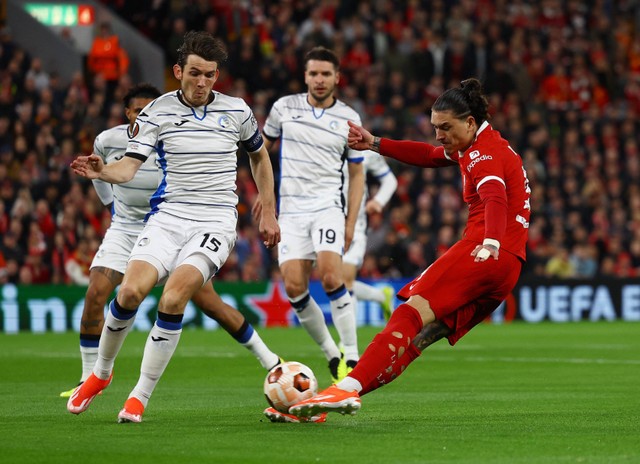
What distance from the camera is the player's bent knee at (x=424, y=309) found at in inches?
294

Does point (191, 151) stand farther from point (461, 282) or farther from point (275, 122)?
point (275, 122)

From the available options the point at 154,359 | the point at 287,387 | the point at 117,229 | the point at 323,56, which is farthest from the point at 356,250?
the point at 154,359

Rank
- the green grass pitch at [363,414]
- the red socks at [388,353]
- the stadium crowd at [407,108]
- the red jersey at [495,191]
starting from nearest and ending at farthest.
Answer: the green grass pitch at [363,414] → the red jersey at [495,191] → the red socks at [388,353] → the stadium crowd at [407,108]

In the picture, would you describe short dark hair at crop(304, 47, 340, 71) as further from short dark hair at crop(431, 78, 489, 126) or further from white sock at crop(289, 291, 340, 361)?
short dark hair at crop(431, 78, 489, 126)

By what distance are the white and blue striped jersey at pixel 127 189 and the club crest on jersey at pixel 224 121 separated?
5.86 feet

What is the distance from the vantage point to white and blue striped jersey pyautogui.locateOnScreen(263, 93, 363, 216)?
11219 mm

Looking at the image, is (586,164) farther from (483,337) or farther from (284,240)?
(284,240)

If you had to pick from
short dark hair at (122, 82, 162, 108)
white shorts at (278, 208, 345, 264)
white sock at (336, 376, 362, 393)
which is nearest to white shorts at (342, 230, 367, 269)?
white shorts at (278, 208, 345, 264)

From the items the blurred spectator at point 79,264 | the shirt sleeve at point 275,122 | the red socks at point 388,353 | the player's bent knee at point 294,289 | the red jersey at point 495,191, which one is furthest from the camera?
the blurred spectator at point 79,264

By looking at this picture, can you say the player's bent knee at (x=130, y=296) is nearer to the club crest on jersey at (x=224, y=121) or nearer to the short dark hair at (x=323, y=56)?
the club crest on jersey at (x=224, y=121)

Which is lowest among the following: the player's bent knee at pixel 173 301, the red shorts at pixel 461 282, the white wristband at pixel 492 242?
the player's bent knee at pixel 173 301

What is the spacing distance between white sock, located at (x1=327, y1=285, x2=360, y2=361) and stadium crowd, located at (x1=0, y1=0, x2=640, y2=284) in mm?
9264

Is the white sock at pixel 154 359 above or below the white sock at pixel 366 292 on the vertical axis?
above

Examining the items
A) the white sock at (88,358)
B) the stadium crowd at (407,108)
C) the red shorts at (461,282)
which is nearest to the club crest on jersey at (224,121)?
the red shorts at (461,282)
